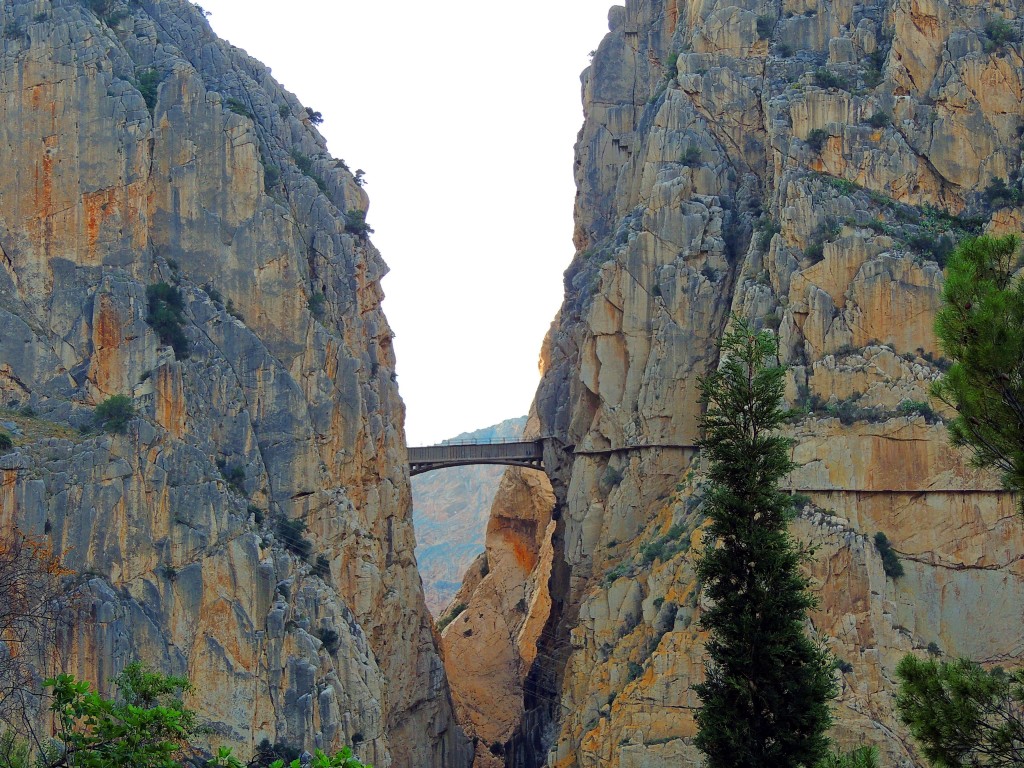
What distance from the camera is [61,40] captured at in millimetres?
61844

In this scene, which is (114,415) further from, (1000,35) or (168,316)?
(1000,35)

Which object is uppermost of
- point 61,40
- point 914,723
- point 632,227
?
point 61,40

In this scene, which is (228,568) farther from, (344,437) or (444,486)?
(444,486)

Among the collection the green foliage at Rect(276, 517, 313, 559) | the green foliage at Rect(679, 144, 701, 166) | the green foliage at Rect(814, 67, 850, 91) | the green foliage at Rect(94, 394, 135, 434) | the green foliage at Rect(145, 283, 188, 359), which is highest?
the green foliage at Rect(814, 67, 850, 91)

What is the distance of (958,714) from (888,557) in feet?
121

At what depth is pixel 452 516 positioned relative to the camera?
16775 centimetres

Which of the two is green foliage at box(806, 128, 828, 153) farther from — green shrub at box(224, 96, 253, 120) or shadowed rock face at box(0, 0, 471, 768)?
green shrub at box(224, 96, 253, 120)

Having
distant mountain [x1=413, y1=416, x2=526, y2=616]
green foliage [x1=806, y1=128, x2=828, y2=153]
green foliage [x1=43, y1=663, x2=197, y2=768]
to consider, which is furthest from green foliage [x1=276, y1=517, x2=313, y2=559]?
distant mountain [x1=413, y1=416, x2=526, y2=616]

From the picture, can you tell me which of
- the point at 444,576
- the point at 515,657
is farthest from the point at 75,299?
the point at 444,576

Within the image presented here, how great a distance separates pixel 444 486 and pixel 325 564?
4265 inches

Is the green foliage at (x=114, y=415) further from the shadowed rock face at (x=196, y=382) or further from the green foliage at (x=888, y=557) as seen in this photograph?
the green foliage at (x=888, y=557)

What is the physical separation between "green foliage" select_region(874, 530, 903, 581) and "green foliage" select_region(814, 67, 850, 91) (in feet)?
78.8

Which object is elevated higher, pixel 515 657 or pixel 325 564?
pixel 325 564

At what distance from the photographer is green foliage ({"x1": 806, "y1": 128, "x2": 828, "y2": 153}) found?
66188 mm
